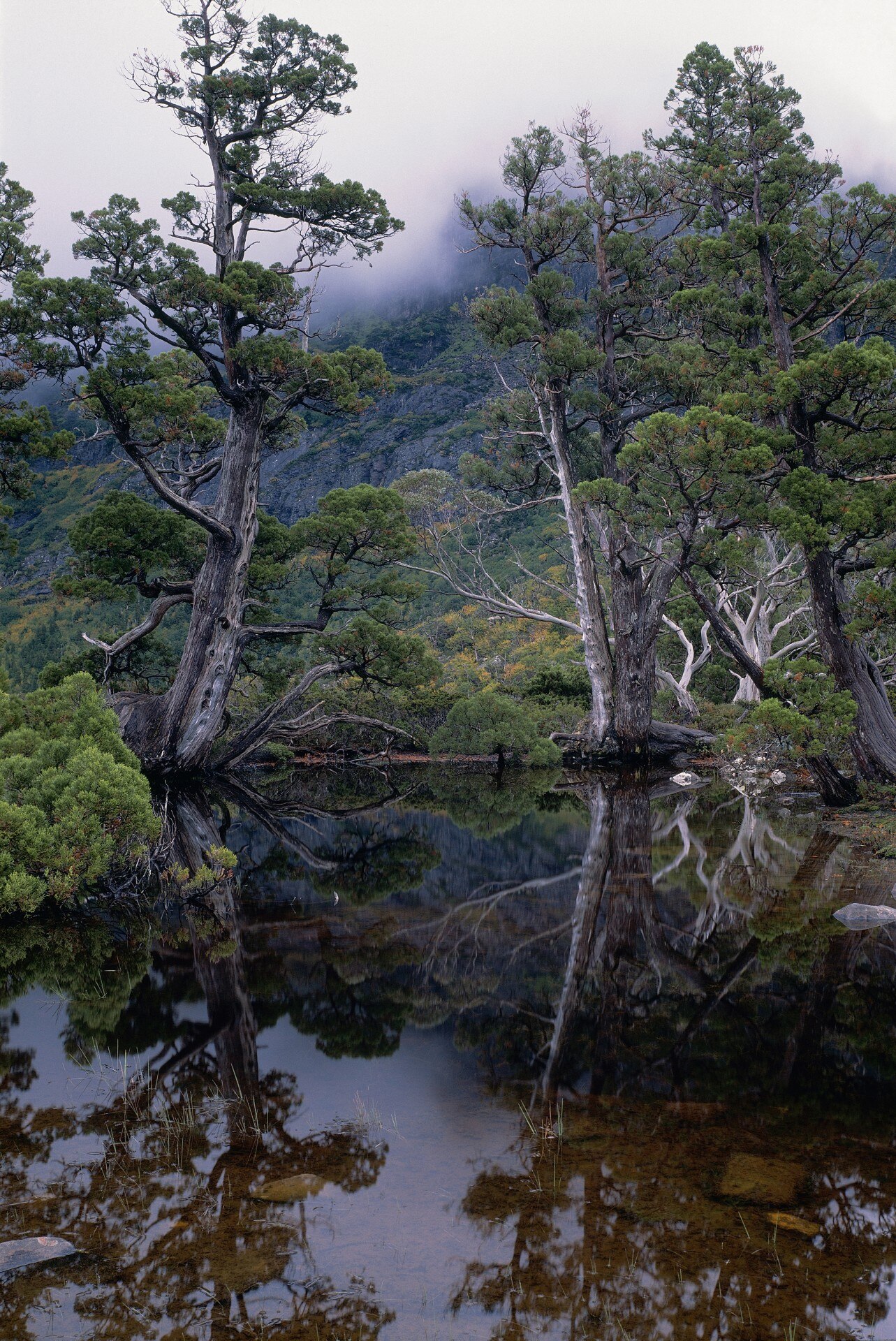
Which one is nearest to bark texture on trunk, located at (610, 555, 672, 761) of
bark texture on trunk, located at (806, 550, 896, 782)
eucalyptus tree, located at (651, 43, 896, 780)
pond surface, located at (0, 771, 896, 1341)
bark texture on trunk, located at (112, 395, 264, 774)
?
eucalyptus tree, located at (651, 43, 896, 780)

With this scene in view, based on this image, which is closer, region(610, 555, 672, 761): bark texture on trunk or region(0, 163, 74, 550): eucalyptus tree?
region(0, 163, 74, 550): eucalyptus tree

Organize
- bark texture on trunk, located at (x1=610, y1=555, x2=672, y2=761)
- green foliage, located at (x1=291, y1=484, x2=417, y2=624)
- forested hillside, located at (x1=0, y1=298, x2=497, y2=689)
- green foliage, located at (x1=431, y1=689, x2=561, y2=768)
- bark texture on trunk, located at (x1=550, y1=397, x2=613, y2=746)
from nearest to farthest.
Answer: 1. green foliage, located at (x1=291, y1=484, x2=417, y2=624)
2. bark texture on trunk, located at (x1=610, y1=555, x2=672, y2=761)
3. bark texture on trunk, located at (x1=550, y1=397, x2=613, y2=746)
4. green foliage, located at (x1=431, y1=689, x2=561, y2=768)
5. forested hillside, located at (x1=0, y1=298, x2=497, y2=689)

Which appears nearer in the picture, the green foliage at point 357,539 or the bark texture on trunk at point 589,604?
the green foliage at point 357,539

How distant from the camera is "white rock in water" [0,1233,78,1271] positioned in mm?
3043

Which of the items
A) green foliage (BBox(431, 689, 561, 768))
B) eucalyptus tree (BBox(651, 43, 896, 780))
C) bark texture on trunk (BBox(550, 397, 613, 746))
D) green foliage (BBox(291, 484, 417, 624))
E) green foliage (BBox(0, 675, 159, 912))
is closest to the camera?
green foliage (BBox(0, 675, 159, 912))

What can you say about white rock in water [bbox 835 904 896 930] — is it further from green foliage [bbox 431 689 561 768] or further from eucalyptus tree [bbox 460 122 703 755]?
green foliage [bbox 431 689 561 768]

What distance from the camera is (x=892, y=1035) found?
16.6 feet

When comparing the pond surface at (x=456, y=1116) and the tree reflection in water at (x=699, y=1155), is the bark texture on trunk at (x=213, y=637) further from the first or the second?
the tree reflection in water at (x=699, y=1155)

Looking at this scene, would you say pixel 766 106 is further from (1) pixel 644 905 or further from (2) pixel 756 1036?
(2) pixel 756 1036

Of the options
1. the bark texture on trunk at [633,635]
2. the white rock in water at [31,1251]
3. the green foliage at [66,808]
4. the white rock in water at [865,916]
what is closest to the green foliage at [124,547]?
the green foliage at [66,808]

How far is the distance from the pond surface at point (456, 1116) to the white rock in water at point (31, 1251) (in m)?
0.04

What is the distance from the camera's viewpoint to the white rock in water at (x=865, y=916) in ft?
23.5

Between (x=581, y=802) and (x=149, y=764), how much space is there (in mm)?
7742

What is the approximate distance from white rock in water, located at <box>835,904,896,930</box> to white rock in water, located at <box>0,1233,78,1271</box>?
5.99m
